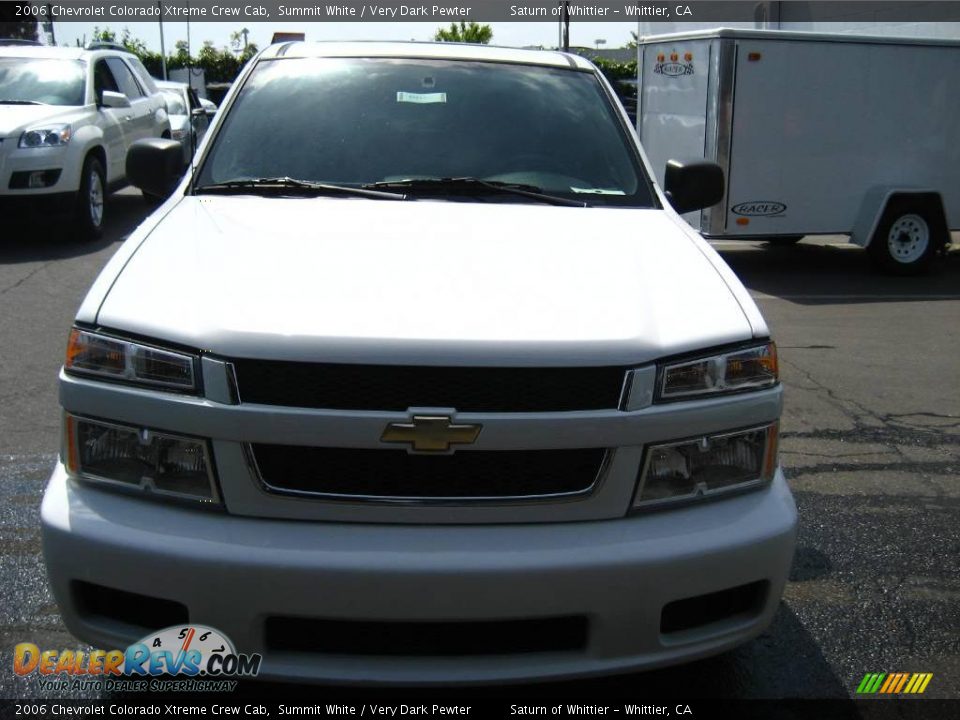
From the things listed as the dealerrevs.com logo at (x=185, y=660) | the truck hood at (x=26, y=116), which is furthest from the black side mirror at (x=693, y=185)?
the truck hood at (x=26, y=116)

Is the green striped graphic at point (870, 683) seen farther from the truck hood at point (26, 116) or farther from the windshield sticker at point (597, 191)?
the truck hood at point (26, 116)

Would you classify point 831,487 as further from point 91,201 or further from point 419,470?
point 91,201

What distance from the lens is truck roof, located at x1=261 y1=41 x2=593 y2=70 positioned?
14.5 feet

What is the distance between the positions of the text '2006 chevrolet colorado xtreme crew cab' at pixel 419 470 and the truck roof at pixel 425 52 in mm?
1747

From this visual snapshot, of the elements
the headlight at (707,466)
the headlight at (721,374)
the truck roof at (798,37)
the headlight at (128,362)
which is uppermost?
the truck roof at (798,37)

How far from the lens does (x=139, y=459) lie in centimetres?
264

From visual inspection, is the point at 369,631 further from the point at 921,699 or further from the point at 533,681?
the point at 921,699

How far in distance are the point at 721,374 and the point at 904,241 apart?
9819mm

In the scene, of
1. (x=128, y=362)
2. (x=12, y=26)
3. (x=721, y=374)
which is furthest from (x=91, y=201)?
(x=12, y=26)

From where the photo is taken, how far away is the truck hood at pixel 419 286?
2561mm

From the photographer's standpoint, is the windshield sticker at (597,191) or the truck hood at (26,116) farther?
the truck hood at (26,116)

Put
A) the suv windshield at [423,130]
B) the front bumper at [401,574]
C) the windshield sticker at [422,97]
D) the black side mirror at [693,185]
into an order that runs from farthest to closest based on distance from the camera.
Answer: the black side mirror at [693,185] → the windshield sticker at [422,97] → the suv windshield at [423,130] → the front bumper at [401,574]

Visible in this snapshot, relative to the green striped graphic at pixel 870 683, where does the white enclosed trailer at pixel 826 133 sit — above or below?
above

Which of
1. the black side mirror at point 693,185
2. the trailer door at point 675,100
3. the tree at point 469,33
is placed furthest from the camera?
the tree at point 469,33
